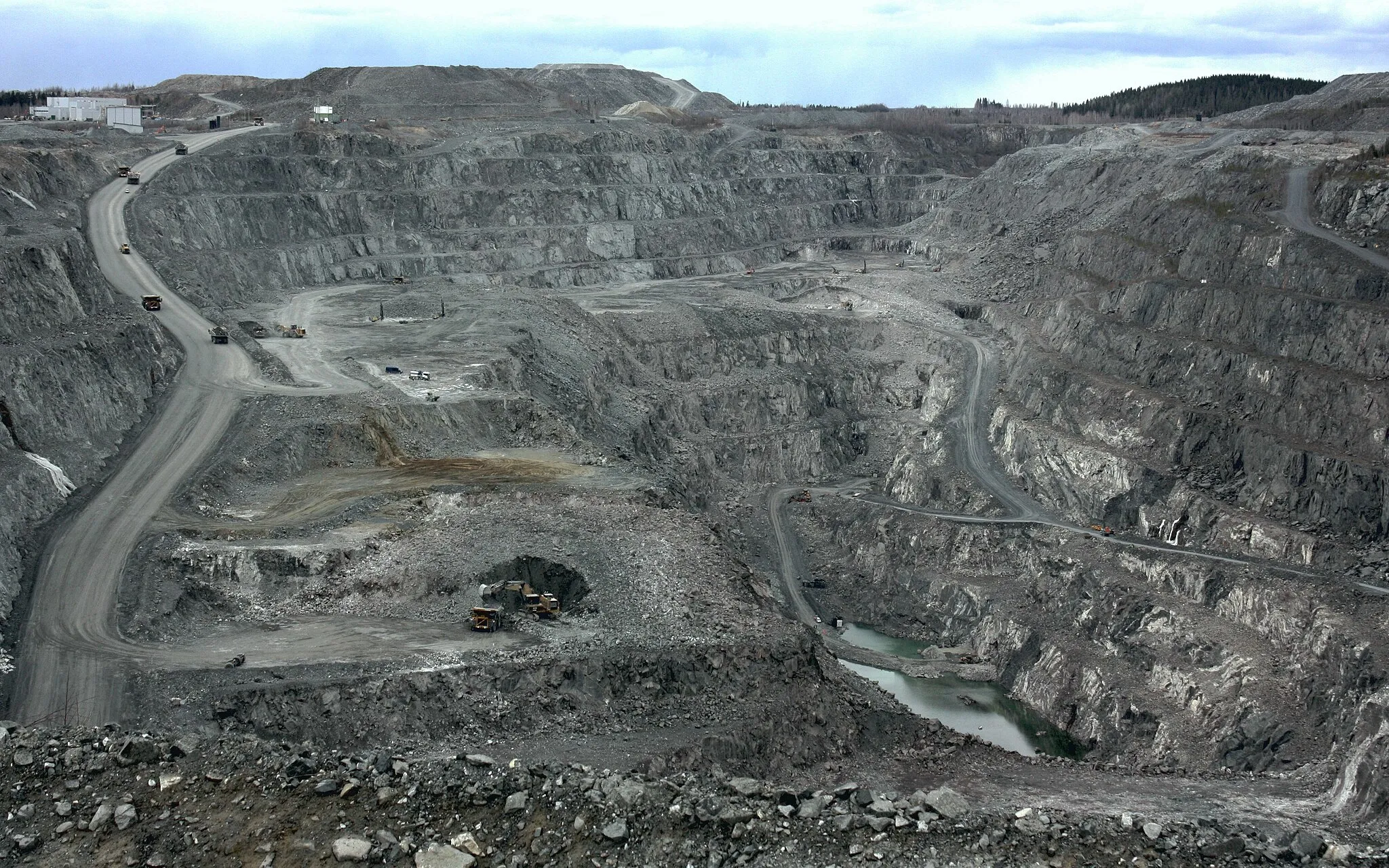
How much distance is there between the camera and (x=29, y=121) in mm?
121062

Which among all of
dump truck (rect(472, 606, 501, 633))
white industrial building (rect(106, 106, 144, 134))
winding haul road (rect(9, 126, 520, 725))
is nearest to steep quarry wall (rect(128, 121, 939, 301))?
white industrial building (rect(106, 106, 144, 134))

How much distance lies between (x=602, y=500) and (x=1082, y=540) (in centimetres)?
3146

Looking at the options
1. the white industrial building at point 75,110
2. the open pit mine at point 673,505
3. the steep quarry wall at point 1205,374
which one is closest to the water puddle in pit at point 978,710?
the open pit mine at point 673,505

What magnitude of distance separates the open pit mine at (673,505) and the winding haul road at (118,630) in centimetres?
22

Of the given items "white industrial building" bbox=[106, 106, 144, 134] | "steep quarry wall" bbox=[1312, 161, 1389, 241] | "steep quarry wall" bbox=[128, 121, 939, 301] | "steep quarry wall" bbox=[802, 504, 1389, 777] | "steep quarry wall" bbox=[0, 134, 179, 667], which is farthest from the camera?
"white industrial building" bbox=[106, 106, 144, 134]

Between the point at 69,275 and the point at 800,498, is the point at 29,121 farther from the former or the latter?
the point at 800,498

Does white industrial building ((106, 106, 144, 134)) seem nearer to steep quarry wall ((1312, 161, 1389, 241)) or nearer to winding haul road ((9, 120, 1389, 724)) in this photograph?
winding haul road ((9, 120, 1389, 724))

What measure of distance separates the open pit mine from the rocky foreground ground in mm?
111

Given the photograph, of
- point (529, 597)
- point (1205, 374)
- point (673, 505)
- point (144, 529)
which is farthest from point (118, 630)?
point (1205, 374)

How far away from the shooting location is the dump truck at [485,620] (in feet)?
149

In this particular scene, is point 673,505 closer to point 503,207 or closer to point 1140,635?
point 1140,635

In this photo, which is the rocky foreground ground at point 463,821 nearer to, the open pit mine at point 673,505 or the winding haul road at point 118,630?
the open pit mine at point 673,505

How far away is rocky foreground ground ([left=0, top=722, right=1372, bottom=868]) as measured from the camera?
26.4m

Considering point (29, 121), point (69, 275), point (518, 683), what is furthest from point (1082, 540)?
point (29, 121)
